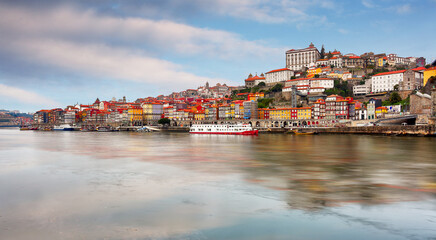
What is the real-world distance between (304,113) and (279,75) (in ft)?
91.6

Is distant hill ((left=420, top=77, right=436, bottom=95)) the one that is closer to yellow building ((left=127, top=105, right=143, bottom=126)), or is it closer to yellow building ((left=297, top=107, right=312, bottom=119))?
yellow building ((left=297, top=107, right=312, bottom=119))

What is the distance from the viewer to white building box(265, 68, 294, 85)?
282 ft

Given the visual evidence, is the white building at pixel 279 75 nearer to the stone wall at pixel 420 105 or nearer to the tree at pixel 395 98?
the tree at pixel 395 98

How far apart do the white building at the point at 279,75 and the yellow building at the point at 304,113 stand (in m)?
25.5

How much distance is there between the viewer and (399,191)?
30.1 ft

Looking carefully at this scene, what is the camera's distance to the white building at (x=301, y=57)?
314 feet

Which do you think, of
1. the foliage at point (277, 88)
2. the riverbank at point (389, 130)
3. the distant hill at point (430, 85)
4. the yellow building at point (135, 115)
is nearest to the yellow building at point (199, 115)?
the yellow building at point (135, 115)

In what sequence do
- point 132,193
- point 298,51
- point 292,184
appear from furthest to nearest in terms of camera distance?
point 298,51
point 292,184
point 132,193

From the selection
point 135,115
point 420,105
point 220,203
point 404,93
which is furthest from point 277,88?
point 220,203

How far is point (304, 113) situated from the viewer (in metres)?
61.1

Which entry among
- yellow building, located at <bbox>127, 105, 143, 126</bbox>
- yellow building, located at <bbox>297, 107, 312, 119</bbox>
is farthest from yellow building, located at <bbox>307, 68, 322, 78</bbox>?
yellow building, located at <bbox>127, 105, 143, 126</bbox>

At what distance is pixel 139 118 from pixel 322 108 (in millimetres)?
48219

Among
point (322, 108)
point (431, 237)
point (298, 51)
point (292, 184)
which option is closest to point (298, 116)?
point (322, 108)

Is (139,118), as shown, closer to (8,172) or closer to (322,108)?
(322,108)
